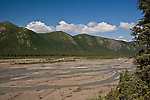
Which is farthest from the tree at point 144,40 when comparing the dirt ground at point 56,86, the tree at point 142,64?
the dirt ground at point 56,86

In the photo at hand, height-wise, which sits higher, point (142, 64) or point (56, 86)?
point (142, 64)

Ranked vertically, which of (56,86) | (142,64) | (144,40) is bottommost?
(56,86)

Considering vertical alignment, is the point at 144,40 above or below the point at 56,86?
above

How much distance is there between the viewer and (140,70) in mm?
7195

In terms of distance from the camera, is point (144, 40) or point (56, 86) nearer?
point (144, 40)

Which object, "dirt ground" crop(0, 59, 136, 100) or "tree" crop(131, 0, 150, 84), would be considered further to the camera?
"dirt ground" crop(0, 59, 136, 100)

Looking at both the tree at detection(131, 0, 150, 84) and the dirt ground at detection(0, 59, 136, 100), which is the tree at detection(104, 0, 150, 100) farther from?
the dirt ground at detection(0, 59, 136, 100)

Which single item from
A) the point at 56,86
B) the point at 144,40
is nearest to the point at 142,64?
the point at 144,40

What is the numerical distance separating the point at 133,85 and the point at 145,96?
86cm

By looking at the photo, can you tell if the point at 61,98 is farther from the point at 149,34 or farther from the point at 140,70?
the point at 149,34

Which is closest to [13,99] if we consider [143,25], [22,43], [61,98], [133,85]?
[61,98]

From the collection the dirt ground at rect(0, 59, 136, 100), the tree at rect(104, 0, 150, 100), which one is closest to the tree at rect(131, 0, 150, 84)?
the tree at rect(104, 0, 150, 100)

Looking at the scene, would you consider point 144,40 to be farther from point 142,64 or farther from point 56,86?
point 56,86

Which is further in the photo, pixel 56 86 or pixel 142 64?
pixel 56 86
